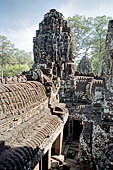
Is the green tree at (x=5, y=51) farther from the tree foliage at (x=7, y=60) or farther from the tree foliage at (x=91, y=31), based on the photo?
the tree foliage at (x=91, y=31)

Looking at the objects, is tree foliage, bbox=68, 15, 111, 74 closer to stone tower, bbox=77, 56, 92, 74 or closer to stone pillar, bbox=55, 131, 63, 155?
stone tower, bbox=77, 56, 92, 74

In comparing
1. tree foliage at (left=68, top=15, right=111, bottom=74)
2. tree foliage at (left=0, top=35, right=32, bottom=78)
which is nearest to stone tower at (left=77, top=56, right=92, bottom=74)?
tree foliage at (left=68, top=15, right=111, bottom=74)

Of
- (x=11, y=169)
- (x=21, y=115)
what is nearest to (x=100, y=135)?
(x=11, y=169)

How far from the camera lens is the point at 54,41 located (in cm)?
804

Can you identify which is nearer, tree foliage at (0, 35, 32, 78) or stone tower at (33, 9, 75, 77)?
stone tower at (33, 9, 75, 77)

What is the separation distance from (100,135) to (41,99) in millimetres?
2670

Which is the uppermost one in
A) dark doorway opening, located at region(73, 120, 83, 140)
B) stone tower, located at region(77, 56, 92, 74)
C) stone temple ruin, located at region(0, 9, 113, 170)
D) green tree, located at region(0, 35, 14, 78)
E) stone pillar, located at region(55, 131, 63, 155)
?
green tree, located at region(0, 35, 14, 78)

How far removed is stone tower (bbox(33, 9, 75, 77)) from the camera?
8.12 m

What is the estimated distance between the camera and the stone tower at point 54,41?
8125 millimetres

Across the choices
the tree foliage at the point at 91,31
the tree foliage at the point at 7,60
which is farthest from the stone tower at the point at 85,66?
the tree foliage at the point at 7,60

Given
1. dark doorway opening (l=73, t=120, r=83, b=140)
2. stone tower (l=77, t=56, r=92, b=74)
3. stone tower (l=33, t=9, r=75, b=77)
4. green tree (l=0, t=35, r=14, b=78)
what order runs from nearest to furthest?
stone tower (l=33, t=9, r=75, b=77) < dark doorway opening (l=73, t=120, r=83, b=140) < stone tower (l=77, t=56, r=92, b=74) < green tree (l=0, t=35, r=14, b=78)

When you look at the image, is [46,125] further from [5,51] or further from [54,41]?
[5,51]

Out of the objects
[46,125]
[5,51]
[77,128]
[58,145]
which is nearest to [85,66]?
[77,128]

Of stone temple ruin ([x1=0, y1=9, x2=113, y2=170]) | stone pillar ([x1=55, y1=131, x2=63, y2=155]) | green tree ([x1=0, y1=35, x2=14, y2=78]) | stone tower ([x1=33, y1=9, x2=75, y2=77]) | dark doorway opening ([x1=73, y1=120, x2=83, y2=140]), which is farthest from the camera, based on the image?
green tree ([x1=0, y1=35, x2=14, y2=78])
